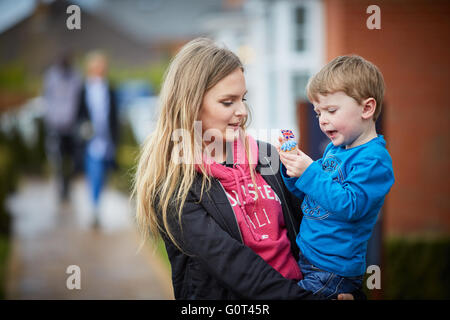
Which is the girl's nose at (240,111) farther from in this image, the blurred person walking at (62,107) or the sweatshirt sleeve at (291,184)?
the blurred person walking at (62,107)

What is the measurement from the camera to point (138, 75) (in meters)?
21.0

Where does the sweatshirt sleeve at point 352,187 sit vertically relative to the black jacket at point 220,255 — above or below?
above

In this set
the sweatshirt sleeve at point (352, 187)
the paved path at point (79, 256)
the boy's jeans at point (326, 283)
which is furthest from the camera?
the paved path at point (79, 256)

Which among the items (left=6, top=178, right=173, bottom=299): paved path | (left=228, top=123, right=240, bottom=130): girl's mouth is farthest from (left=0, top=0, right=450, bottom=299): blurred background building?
(left=6, top=178, right=173, bottom=299): paved path

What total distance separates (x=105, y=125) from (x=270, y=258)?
5.52 m

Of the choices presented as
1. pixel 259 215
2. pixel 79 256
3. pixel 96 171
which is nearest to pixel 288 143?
pixel 259 215

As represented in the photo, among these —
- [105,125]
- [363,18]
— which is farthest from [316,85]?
[105,125]

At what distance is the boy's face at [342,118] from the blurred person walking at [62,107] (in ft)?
21.3

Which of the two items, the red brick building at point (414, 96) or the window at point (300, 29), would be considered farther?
the window at point (300, 29)

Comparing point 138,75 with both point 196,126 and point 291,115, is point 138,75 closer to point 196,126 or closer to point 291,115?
point 291,115

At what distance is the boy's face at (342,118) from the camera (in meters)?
1.61

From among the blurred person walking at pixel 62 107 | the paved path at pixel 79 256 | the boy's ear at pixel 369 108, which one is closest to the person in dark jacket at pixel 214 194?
the boy's ear at pixel 369 108

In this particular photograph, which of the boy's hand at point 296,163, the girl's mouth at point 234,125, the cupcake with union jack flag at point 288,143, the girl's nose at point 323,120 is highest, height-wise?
the girl's nose at point 323,120
